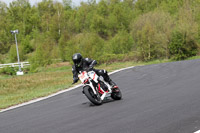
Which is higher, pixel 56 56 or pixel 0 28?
pixel 0 28

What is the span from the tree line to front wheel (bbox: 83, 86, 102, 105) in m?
32.1

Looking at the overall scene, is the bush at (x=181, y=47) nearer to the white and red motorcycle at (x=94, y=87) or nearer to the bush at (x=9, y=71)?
the bush at (x=9, y=71)

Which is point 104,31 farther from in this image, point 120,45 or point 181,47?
point 181,47

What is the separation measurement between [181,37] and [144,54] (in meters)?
5.30

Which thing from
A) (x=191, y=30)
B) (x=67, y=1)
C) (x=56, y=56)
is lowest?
(x=56, y=56)

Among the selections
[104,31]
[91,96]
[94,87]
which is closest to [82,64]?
[94,87]

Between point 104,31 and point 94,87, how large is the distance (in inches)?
2851

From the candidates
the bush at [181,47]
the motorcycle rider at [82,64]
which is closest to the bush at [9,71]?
the bush at [181,47]

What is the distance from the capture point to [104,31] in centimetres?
8194

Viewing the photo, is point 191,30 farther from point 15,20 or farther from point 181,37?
point 15,20

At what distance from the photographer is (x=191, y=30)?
41.7m

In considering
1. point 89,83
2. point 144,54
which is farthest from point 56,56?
point 89,83

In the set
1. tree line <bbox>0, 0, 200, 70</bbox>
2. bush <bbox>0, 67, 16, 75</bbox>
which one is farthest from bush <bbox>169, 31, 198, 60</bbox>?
bush <bbox>0, 67, 16, 75</bbox>

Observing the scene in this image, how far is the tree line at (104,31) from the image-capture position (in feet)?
140
